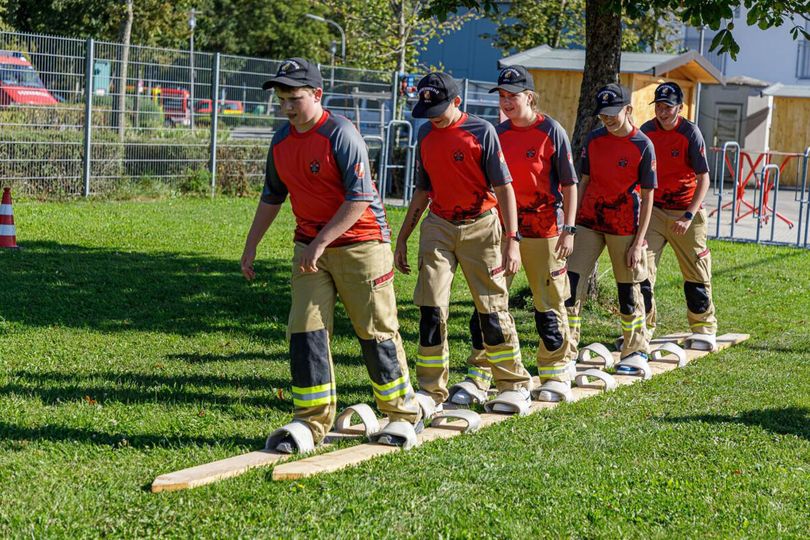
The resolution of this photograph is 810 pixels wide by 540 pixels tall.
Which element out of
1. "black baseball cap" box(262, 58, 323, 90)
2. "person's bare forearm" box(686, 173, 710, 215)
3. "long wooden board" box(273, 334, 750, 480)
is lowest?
"long wooden board" box(273, 334, 750, 480)

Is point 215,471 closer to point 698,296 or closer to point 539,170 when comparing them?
point 539,170

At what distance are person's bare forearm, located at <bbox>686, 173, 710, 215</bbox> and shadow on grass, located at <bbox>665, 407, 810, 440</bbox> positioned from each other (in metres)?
2.15

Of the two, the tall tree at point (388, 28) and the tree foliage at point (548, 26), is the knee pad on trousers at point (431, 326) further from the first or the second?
the tree foliage at point (548, 26)

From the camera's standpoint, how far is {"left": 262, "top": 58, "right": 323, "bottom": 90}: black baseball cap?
5559 millimetres

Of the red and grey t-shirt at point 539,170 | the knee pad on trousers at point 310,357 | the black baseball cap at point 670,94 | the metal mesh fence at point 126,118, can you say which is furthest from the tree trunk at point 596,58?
the metal mesh fence at point 126,118

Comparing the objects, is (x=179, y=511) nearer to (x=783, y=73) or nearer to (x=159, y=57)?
(x=159, y=57)

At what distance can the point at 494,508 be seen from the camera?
4953 millimetres

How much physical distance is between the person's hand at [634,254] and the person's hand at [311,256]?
316 centimetres

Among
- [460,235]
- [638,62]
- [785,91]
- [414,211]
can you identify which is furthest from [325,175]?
[785,91]

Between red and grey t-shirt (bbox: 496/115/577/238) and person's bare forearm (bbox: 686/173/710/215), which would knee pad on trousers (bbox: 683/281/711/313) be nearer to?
person's bare forearm (bbox: 686/173/710/215)

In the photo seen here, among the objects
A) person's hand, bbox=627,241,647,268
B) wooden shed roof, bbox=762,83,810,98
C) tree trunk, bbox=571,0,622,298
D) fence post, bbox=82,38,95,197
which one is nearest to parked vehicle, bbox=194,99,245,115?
fence post, bbox=82,38,95,197

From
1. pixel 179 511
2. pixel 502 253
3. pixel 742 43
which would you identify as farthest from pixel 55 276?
pixel 742 43

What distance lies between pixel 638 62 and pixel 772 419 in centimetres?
1779

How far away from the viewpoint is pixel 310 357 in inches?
230
